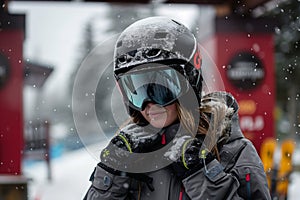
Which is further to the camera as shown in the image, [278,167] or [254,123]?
[254,123]

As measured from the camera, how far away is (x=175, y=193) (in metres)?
1.64

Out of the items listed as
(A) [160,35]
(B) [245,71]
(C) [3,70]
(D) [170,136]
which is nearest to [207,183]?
(D) [170,136]

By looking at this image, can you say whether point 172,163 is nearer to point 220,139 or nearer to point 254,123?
point 220,139

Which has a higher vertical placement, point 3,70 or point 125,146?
point 3,70

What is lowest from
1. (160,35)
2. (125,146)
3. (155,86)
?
(125,146)

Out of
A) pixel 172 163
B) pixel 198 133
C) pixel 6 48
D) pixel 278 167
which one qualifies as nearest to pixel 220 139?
pixel 198 133

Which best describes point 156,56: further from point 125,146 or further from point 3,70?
point 3,70

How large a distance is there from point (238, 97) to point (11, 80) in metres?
3.43

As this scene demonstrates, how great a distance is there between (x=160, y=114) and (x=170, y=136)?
0.27 feet

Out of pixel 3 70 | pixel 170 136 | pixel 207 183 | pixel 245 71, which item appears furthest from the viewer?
pixel 245 71

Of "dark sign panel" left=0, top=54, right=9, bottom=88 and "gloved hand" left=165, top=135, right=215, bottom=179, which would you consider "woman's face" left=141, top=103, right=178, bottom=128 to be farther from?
"dark sign panel" left=0, top=54, right=9, bottom=88

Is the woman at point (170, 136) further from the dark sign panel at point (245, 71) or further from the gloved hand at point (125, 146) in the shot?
the dark sign panel at point (245, 71)

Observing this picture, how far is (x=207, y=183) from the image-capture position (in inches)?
61.8

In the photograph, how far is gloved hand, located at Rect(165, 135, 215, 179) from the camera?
1.58m
